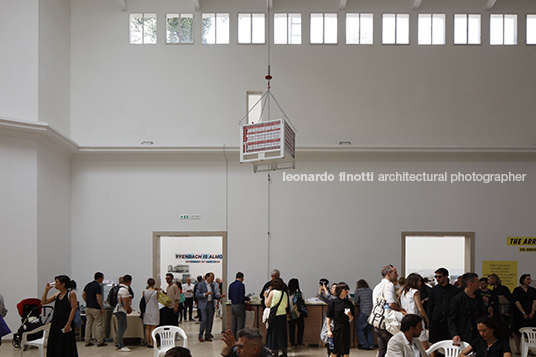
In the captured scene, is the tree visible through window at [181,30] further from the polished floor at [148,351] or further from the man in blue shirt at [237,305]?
the polished floor at [148,351]

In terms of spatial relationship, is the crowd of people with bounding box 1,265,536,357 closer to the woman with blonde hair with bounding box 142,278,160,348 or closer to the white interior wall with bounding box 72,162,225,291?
the woman with blonde hair with bounding box 142,278,160,348

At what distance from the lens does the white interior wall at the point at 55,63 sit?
9.80 meters

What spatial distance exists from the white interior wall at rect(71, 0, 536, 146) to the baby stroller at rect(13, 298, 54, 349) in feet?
14.1

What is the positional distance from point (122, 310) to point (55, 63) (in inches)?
234

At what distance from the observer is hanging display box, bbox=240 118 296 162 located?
6855 mm

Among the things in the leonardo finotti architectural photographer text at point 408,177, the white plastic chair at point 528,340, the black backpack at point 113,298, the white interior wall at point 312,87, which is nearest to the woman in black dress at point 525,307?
the white plastic chair at point 528,340

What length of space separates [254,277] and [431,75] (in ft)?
22.6

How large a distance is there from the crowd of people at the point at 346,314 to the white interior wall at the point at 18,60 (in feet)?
13.3

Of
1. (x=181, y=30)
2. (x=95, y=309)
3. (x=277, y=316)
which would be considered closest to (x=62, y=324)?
(x=95, y=309)

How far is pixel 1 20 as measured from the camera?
31.1 ft

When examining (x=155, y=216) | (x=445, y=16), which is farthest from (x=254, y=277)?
(x=445, y=16)

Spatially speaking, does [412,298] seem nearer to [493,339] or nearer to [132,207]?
[493,339]

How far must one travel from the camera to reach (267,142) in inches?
277

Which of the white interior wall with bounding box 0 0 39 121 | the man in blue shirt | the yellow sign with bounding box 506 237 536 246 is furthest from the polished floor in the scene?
the yellow sign with bounding box 506 237 536 246
